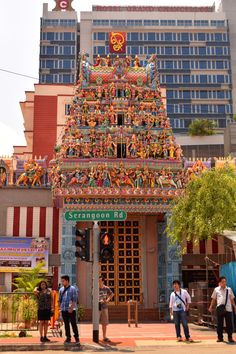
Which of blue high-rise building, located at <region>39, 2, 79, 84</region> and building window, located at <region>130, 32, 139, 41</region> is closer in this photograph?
blue high-rise building, located at <region>39, 2, 79, 84</region>

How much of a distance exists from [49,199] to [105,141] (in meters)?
4.76

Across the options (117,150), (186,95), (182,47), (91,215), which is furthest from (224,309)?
(182,47)

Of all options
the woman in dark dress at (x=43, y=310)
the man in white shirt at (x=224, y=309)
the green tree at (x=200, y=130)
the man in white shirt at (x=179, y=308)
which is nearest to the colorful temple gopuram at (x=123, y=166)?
the woman in dark dress at (x=43, y=310)

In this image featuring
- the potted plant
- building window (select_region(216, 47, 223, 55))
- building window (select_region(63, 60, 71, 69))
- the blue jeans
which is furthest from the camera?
building window (select_region(216, 47, 223, 55))

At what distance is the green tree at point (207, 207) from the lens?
74.7ft

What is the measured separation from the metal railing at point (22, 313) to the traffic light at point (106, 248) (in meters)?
3.90

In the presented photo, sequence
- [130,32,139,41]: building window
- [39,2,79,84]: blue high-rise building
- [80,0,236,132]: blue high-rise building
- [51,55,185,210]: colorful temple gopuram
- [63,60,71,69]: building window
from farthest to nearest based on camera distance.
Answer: [130,32,139,41]: building window, [63,60,71,69]: building window, [80,0,236,132]: blue high-rise building, [39,2,79,84]: blue high-rise building, [51,55,185,210]: colorful temple gopuram

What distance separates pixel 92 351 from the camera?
42.5 ft

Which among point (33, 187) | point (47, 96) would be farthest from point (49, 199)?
point (47, 96)

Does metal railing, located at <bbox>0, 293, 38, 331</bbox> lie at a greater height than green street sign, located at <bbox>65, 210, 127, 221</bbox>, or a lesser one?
lesser

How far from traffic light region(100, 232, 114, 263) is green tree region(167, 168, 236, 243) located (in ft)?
28.5

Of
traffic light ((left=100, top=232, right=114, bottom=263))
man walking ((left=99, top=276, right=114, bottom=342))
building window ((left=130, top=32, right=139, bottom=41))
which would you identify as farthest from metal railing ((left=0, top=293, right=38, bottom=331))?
building window ((left=130, top=32, right=139, bottom=41))

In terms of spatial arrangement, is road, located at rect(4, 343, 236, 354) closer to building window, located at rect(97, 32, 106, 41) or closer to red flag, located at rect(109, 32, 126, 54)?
red flag, located at rect(109, 32, 126, 54)

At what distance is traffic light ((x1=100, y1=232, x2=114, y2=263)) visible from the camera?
14828 mm
